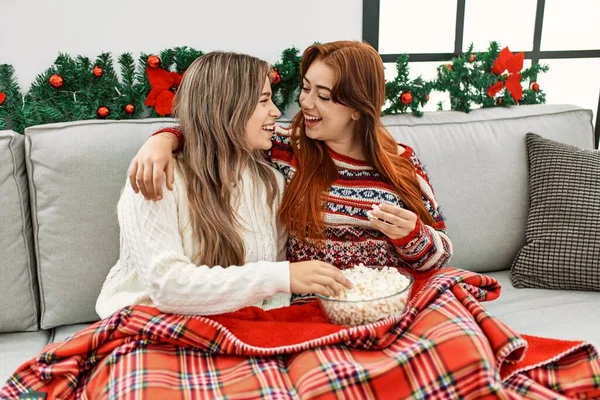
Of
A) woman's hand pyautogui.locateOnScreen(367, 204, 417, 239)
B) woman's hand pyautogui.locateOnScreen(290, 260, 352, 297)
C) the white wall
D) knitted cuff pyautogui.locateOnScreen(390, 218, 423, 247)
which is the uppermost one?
the white wall

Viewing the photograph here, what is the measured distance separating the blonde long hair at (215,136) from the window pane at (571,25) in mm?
1644

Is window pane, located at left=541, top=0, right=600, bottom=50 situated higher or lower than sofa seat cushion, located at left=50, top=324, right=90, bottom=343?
higher

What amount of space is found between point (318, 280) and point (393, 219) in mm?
261

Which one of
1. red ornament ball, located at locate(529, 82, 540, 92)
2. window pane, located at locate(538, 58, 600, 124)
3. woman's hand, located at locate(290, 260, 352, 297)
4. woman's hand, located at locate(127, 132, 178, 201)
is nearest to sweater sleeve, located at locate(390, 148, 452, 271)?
woman's hand, located at locate(290, 260, 352, 297)

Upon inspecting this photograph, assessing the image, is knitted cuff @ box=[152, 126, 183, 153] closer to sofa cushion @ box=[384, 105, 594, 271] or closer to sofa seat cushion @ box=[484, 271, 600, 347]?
sofa cushion @ box=[384, 105, 594, 271]

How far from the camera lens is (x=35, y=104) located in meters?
1.67

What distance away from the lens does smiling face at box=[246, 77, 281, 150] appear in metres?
1.38

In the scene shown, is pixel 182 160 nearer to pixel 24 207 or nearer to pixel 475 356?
pixel 24 207

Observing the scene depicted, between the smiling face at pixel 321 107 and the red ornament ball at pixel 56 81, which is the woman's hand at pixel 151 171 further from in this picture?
the red ornament ball at pixel 56 81

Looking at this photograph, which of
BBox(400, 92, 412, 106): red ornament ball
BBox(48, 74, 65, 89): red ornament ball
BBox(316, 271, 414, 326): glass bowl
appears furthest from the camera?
BBox(400, 92, 412, 106): red ornament ball

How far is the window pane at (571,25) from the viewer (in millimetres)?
2482

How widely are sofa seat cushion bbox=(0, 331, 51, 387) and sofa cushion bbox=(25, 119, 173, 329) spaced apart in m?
0.04

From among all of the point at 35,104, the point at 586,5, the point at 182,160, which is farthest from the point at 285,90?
the point at 586,5

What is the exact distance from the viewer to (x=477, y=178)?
6.02ft
